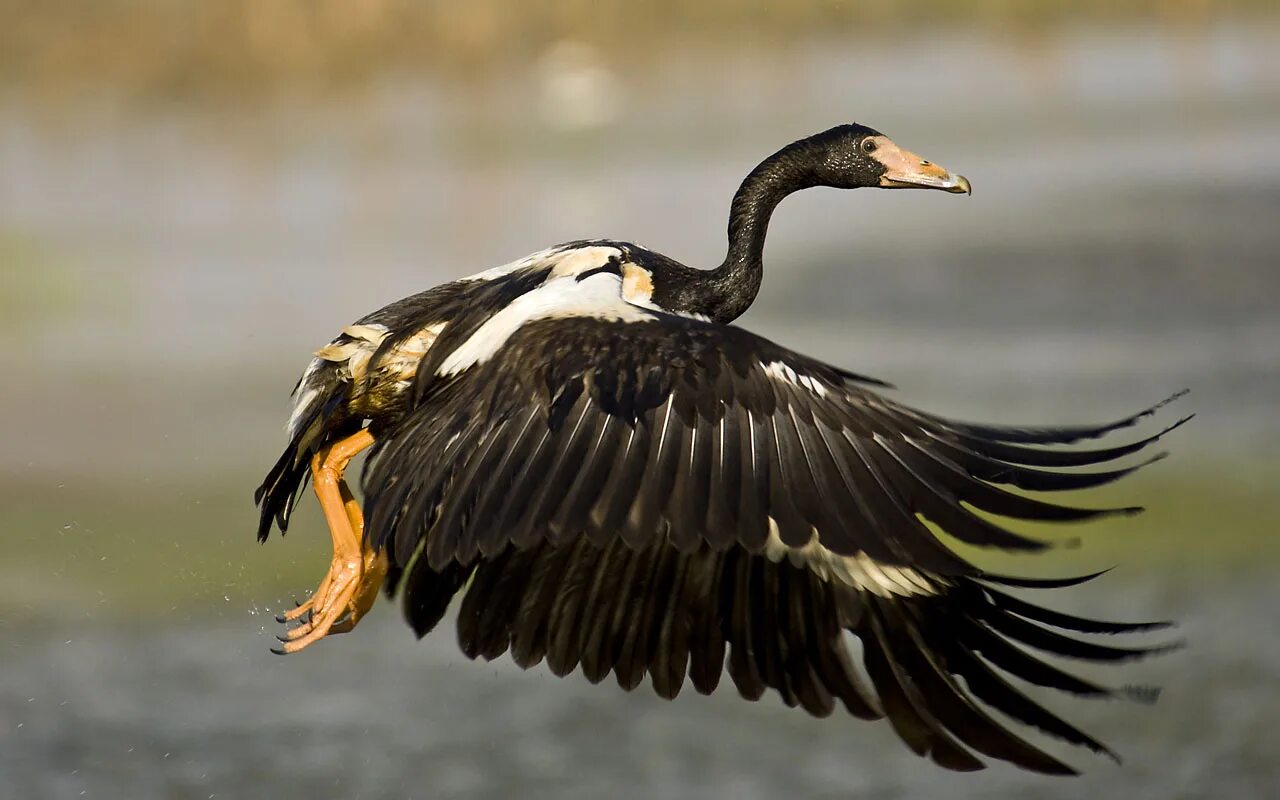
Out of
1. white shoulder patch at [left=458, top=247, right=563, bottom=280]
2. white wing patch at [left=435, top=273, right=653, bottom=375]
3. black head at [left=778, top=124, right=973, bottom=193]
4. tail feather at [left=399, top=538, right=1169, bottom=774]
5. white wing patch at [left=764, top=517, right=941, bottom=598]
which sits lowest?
tail feather at [left=399, top=538, right=1169, bottom=774]

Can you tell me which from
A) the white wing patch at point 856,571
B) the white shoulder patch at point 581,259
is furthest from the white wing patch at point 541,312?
the white wing patch at point 856,571

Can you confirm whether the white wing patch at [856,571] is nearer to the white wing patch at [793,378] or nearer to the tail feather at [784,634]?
the tail feather at [784,634]

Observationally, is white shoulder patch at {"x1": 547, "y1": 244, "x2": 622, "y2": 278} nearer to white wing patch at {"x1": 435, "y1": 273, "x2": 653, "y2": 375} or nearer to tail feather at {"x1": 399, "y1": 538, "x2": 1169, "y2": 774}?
white wing patch at {"x1": 435, "y1": 273, "x2": 653, "y2": 375}

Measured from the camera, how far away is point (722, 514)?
6.55 meters

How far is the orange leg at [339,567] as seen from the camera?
26.2ft

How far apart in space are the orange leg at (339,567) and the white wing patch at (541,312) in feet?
2.99

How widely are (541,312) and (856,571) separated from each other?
5.01 ft

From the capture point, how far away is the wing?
660 centimetres

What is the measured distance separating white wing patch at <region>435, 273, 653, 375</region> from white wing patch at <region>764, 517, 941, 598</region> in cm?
100

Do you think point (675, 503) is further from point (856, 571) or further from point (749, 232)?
point (749, 232)

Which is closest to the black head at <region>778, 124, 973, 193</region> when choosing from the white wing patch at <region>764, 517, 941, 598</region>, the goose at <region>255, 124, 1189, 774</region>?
the goose at <region>255, 124, 1189, 774</region>

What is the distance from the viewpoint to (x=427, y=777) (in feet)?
36.6

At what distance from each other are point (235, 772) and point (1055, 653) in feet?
19.0

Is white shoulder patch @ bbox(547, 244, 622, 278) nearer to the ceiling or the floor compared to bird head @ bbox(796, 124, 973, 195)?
nearer to the floor
